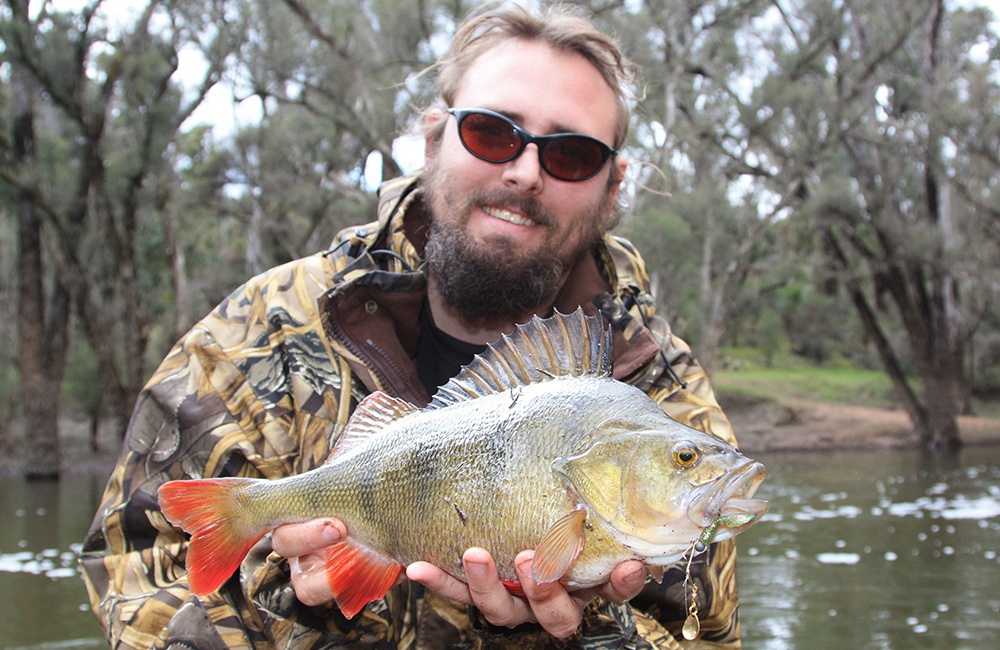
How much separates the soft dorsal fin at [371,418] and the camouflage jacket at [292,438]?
38 centimetres

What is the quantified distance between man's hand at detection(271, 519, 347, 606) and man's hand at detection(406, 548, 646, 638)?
243 mm

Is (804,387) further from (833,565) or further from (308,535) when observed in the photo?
(308,535)

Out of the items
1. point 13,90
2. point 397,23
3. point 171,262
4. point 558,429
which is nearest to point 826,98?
point 397,23

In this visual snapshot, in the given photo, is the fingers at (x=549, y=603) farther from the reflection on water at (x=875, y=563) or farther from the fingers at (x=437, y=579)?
the reflection on water at (x=875, y=563)

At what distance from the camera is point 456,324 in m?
3.24

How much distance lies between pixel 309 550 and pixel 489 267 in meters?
1.16

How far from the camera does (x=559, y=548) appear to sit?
6.36ft

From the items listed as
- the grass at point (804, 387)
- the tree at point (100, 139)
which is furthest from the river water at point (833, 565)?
the grass at point (804, 387)

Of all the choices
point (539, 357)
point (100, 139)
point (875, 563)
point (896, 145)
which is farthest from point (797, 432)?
point (539, 357)

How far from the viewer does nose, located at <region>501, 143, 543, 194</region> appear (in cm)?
299

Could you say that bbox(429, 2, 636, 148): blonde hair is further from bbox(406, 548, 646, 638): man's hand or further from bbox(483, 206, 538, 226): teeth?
bbox(406, 548, 646, 638): man's hand

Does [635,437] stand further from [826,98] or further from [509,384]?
[826,98]

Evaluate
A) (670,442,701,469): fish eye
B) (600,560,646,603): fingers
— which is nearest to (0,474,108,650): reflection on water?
(600,560,646,603): fingers

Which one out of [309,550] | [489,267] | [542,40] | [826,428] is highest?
[542,40]
